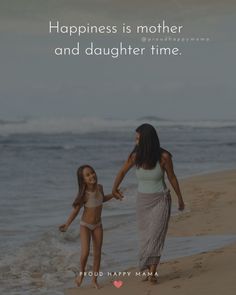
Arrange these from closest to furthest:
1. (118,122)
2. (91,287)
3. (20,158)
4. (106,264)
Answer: (91,287) < (106,264) < (20,158) < (118,122)

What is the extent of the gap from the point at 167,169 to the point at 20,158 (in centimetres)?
2203

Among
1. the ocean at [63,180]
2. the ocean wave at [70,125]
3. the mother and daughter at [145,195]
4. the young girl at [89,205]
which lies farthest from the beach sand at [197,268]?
the ocean wave at [70,125]

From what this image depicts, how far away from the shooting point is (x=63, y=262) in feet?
28.4

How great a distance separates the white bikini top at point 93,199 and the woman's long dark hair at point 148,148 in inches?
18.0

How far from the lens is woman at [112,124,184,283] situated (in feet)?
20.8

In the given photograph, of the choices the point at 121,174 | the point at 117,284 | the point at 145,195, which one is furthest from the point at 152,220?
the point at 117,284

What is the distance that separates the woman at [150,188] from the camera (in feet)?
20.8

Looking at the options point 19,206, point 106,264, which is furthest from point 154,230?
point 19,206

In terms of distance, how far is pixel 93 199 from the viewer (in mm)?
6492

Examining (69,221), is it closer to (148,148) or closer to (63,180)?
(148,148)

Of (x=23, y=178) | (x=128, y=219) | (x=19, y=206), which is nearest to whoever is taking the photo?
(x=128, y=219)

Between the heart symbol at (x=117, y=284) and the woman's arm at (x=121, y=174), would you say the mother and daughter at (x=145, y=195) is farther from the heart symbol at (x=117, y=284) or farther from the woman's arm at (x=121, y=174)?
the heart symbol at (x=117, y=284)

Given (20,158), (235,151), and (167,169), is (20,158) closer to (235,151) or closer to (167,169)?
(235,151)

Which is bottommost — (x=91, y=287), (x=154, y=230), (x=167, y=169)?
(x=91, y=287)
